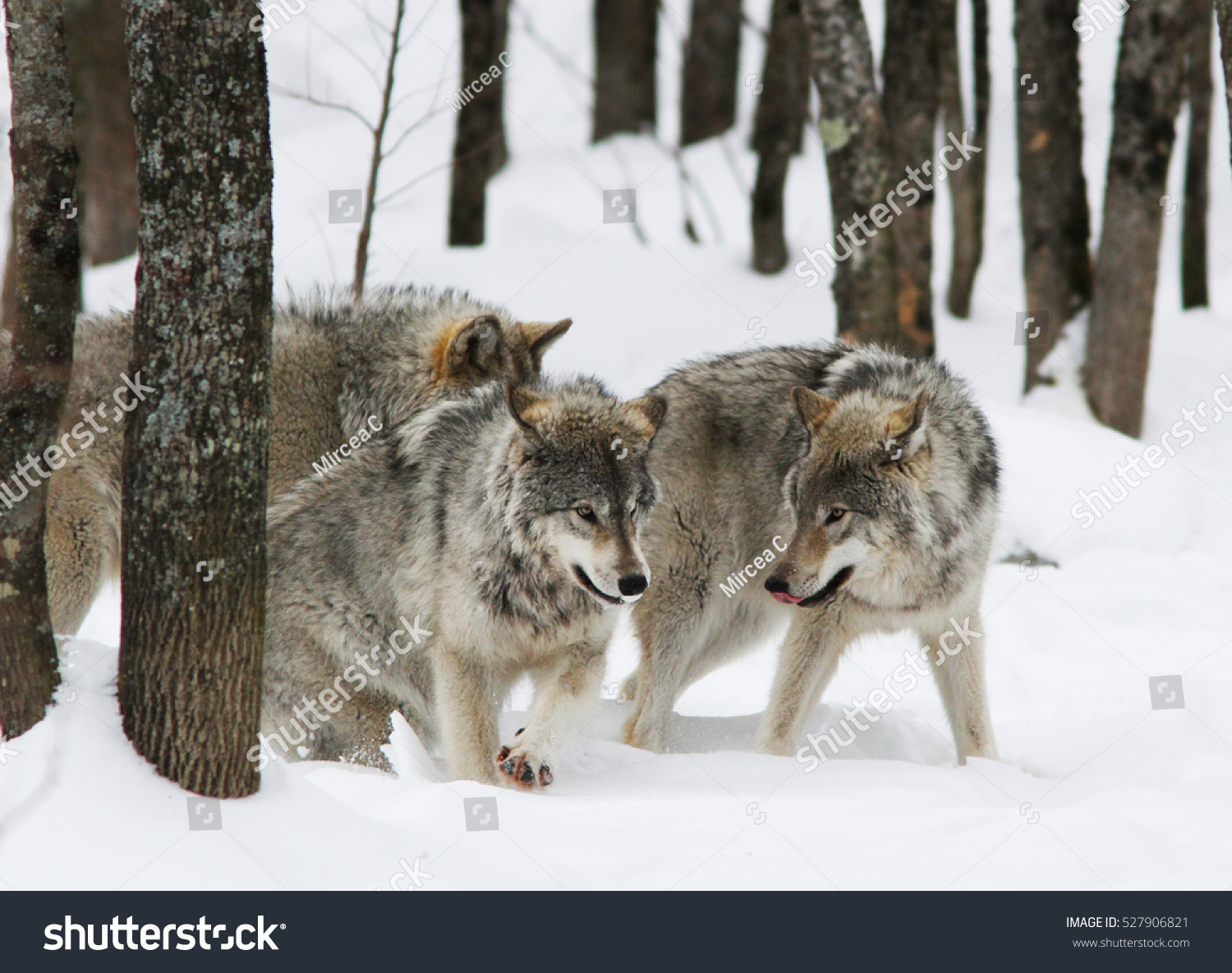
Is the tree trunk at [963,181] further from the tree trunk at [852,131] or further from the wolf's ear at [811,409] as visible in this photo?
the wolf's ear at [811,409]

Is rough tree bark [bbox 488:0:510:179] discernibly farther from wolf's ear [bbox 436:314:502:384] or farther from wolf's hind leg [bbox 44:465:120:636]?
wolf's hind leg [bbox 44:465:120:636]

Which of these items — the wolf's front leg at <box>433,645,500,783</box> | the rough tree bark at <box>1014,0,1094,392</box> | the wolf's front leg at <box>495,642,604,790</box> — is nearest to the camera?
the wolf's front leg at <box>495,642,604,790</box>

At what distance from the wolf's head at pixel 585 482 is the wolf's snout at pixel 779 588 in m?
0.63

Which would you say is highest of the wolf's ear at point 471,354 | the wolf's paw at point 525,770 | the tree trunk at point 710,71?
the tree trunk at point 710,71

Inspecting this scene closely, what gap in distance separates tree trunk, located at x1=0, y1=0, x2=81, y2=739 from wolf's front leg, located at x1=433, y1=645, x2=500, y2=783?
177cm

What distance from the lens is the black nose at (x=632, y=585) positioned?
4.76 metres

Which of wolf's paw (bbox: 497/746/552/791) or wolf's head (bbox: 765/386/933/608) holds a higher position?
wolf's head (bbox: 765/386/933/608)

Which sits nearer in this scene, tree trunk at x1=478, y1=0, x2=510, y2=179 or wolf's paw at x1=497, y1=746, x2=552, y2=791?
wolf's paw at x1=497, y1=746, x2=552, y2=791

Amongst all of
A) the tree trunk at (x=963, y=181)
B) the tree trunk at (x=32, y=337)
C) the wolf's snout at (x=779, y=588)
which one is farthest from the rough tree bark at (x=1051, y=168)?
the tree trunk at (x=32, y=337)

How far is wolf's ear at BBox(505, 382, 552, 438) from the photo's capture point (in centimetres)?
517

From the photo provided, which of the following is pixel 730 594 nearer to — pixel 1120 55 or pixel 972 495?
pixel 972 495

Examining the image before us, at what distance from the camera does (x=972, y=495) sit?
588 centimetres

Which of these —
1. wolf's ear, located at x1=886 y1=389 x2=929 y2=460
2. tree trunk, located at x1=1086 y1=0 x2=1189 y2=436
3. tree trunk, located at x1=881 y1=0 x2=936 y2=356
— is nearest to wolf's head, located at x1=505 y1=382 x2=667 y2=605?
wolf's ear, located at x1=886 y1=389 x2=929 y2=460

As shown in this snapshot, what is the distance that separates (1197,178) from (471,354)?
11.0 m
